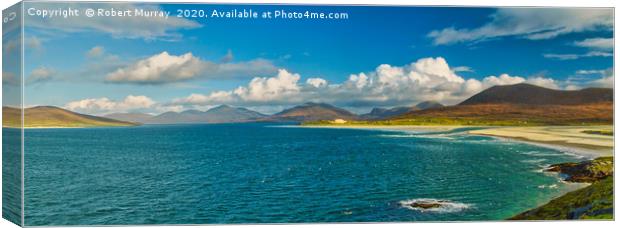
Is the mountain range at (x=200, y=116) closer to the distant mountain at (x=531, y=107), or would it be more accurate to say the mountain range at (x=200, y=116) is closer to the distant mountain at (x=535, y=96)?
the distant mountain at (x=531, y=107)

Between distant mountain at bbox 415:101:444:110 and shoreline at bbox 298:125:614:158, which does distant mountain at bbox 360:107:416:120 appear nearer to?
distant mountain at bbox 415:101:444:110

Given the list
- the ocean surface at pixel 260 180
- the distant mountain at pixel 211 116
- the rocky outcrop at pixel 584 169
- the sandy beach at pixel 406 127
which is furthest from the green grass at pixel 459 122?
the distant mountain at pixel 211 116

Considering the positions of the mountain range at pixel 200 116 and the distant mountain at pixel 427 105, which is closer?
the mountain range at pixel 200 116

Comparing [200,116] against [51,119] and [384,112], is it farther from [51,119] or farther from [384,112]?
[384,112]

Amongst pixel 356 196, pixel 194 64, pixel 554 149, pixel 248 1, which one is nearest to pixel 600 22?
pixel 554 149

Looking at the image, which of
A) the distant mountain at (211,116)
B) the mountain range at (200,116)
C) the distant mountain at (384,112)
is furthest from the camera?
the distant mountain at (384,112)

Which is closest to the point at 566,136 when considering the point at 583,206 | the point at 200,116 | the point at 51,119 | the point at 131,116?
the point at 583,206
